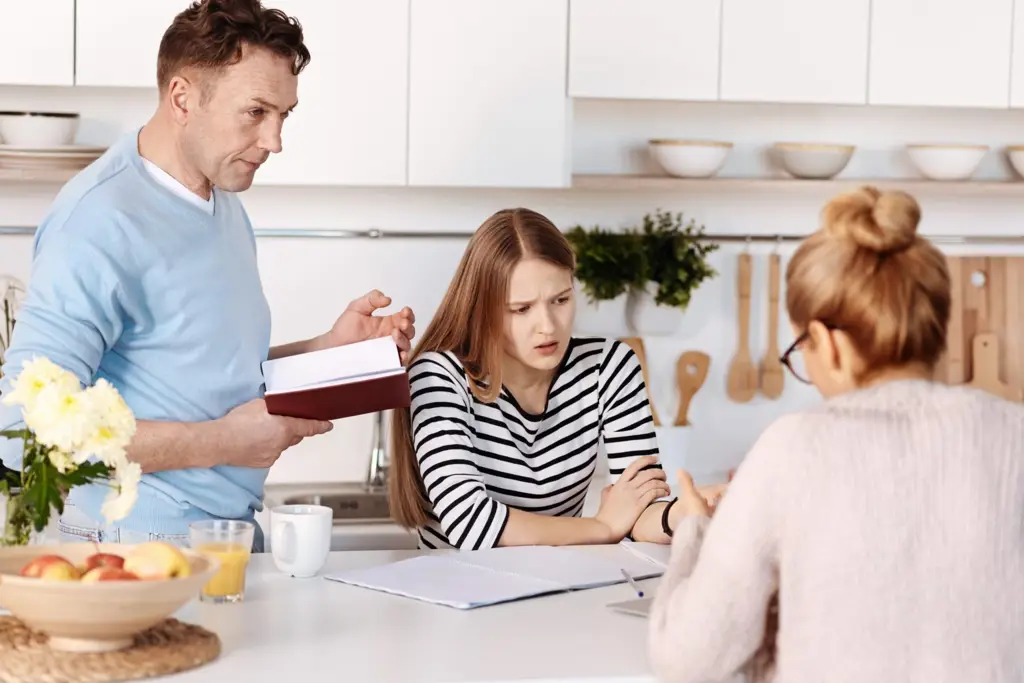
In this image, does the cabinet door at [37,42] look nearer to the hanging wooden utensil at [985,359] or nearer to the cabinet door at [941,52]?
the cabinet door at [941,52]

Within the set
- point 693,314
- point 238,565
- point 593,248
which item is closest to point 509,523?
point 238,565

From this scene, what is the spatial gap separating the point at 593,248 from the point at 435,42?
25.6 inches

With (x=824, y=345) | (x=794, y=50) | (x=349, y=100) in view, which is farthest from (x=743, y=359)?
(x=824, y=345)

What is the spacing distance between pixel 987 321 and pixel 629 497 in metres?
1.79

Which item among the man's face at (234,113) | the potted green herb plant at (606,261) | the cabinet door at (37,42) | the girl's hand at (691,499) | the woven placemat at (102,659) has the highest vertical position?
the cabinet door at (37,42)

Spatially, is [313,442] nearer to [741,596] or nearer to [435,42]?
[435,42]

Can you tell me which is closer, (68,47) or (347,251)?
(68,47)

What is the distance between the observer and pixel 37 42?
2879 mm

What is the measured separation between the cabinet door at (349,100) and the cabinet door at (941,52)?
3.88ft

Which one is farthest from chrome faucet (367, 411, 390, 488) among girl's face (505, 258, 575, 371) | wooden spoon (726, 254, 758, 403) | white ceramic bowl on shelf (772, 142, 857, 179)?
white ceramic bowl on shelf (772, 142, 857, 179)

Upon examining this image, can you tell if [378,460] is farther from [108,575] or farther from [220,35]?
[108,575]

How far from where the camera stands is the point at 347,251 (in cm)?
339

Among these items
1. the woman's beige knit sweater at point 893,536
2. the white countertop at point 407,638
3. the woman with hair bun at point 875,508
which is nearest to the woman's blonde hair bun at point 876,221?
the woman with hair bun at point 875,508

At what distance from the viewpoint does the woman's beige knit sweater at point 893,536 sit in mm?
1298
